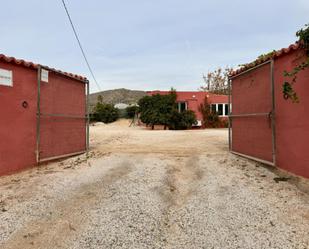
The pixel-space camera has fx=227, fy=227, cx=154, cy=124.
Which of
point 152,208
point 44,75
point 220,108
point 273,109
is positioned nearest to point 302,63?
point 273,109

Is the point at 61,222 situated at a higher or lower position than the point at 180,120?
lower

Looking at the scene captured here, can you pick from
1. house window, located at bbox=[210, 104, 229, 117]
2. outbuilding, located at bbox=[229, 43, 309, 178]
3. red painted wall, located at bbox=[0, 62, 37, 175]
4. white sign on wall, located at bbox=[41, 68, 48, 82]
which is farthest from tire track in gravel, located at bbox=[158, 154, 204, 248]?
house window, located at bbox=[210, 104, 229, 117]

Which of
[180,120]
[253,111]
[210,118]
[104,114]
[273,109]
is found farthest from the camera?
[104,114]

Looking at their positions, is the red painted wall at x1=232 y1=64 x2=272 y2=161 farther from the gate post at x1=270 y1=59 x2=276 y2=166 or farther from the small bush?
the small bush

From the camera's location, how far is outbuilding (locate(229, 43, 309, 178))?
12.8ft

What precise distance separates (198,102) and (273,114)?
17303mm

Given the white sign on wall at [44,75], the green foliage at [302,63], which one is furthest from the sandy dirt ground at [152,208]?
the white sign on wall at [44,75]

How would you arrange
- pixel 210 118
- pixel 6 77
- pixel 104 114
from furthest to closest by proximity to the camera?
pixel 104 114
pixel 210 118
pixel 6 77

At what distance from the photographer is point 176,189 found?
3.84 metres

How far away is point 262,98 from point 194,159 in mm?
2149

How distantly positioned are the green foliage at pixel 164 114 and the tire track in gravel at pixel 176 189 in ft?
42.8

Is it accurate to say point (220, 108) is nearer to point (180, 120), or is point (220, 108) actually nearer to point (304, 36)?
point (180, 120)

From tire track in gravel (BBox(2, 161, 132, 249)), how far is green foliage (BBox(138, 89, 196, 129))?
15041 mm

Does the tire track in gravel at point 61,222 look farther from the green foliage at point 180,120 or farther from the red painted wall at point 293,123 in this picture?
the green foliage at point 180,120
